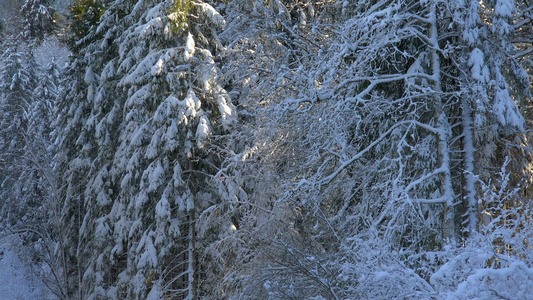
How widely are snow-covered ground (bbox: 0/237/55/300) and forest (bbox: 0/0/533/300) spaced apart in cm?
207

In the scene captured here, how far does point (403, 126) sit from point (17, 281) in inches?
1043

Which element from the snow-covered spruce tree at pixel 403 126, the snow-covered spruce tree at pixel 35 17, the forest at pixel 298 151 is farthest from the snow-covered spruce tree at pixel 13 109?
the snow-covered spruce tree at pixel 403 126

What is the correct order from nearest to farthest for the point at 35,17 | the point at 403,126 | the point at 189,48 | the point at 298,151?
1. the point at 403,126
2. the point at 298,151
3. the point at 189,48
4. the point at 35,17

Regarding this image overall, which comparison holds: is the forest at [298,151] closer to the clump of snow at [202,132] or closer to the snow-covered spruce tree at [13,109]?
the clump of snow at [202,132]

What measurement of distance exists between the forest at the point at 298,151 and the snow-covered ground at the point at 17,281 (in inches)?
81.4

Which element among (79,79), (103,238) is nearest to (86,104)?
(79,79)

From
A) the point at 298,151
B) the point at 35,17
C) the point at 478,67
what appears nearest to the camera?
the point at 478,67

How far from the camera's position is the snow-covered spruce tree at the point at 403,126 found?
8422mm

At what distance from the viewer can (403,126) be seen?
9.58 meters

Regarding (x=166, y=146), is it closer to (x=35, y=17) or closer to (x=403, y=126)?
(x=403, y=126)

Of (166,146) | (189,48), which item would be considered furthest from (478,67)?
(166,146)

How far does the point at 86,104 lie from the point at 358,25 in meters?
14.4

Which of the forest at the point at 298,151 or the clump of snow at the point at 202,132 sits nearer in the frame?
the forest at the point at 298,151

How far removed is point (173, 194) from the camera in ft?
48.8
